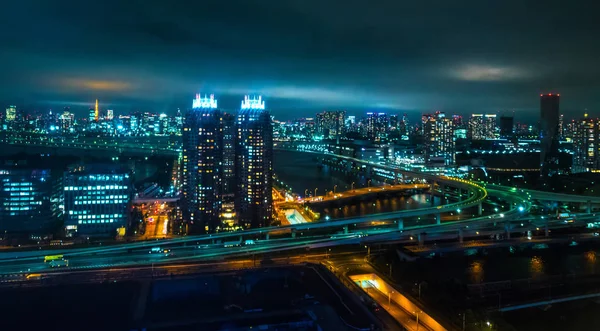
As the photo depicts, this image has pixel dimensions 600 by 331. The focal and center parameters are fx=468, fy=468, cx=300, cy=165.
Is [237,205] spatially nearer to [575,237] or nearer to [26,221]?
[26,221]

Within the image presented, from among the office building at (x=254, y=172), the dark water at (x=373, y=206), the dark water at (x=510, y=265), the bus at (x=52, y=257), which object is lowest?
the dark water at (x=510, y=265)

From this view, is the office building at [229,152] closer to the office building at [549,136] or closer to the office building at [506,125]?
the office building at [549,136]

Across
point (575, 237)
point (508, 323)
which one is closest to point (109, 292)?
point (508, 323)

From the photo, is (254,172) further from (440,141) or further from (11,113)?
(11,113)

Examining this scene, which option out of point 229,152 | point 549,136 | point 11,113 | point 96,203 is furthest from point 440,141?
point 11,113

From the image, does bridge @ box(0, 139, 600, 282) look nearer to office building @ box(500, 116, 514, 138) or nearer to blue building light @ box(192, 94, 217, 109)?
blue building light @ box(192, 94, 217, 109)

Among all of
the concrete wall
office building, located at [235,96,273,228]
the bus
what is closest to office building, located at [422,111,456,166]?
office building, located at [235,96,273,228]

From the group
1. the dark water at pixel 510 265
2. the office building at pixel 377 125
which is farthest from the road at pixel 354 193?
the office building at pixel 377 125
